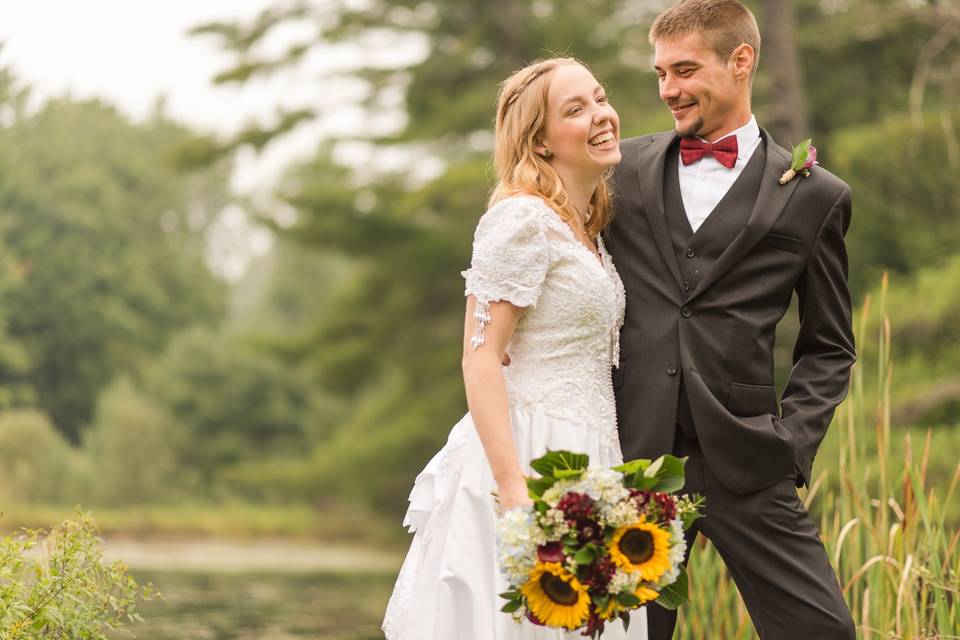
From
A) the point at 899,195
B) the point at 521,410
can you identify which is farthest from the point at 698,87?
the point at 899,195

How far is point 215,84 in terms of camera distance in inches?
606

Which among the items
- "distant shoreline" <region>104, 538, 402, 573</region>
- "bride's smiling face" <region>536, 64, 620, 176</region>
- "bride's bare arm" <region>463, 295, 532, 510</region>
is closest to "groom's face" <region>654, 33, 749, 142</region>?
"bride's smiling face" <region>536, 64, 620, 176</region>

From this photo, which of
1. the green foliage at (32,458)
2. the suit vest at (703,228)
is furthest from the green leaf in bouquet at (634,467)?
the green foliage at (32,458)

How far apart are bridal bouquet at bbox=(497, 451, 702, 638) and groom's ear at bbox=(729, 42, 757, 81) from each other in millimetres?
1257

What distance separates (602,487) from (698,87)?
124 cm

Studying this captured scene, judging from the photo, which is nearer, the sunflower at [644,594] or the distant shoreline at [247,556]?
the sunflower at [644,594]

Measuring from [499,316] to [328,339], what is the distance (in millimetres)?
14813

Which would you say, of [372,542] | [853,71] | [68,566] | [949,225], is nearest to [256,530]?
[372,542]

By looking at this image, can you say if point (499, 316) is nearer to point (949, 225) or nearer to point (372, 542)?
point (949, 225)

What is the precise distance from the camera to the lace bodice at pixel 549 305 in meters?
3.01

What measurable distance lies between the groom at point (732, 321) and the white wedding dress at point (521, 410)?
0.13 m

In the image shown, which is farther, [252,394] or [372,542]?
[252,394]

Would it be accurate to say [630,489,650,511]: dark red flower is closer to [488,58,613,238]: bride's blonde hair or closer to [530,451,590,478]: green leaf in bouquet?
[530,451,590,478]: green leaf in bouquet

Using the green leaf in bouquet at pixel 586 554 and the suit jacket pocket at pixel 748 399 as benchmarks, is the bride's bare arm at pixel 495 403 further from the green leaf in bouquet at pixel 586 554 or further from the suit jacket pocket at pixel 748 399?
the suit jacket pocket at pixel 748 399
